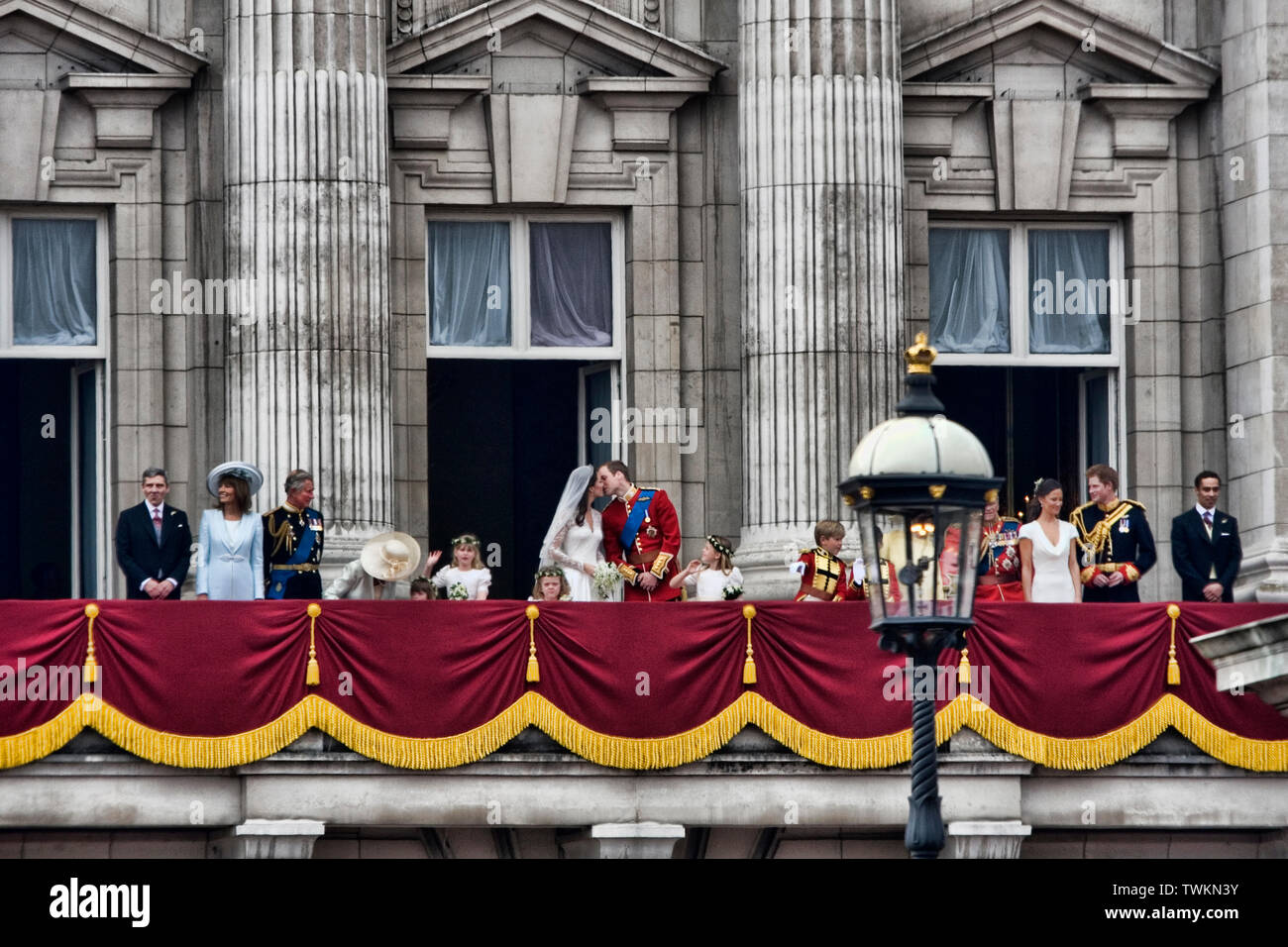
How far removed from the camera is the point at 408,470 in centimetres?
3706

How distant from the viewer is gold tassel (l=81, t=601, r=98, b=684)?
103 feet

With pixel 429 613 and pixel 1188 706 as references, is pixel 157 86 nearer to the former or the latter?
pixel 429 613

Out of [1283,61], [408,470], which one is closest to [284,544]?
[408,470]

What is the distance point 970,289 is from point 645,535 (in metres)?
6.43

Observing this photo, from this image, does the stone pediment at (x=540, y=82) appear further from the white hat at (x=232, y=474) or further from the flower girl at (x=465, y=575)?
the white hat at (x=232, y=474)

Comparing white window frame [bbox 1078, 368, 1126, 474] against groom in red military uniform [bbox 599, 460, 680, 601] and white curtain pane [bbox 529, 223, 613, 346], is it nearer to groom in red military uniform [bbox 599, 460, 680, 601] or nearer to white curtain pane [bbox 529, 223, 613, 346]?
white curtain pane [bbox 529, 223, 613, 346]

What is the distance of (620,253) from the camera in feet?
124

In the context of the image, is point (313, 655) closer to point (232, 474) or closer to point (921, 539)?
point (232, 474)

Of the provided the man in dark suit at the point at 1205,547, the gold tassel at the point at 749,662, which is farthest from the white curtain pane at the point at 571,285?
the man in dark suit at the point at 1205,547

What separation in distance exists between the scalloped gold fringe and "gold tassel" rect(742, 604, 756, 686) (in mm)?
135

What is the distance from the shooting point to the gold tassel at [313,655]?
3159 centimetres

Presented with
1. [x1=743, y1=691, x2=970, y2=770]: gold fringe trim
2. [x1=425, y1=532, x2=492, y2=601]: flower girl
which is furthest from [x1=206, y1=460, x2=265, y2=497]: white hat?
[x1=743, y1=691, x2=970, y2=770]: gold fringe trim

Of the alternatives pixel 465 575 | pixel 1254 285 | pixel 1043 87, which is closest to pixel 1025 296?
pixel 1043 87

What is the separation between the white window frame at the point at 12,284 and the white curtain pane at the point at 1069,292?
9.47 m
